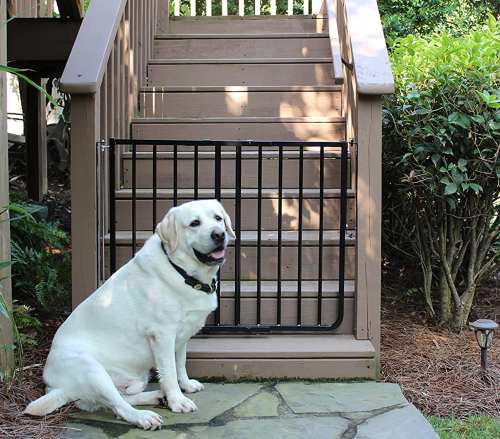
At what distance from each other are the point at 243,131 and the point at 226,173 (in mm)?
642

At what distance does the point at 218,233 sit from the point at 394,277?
3.05m

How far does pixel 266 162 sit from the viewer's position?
509 centimetres

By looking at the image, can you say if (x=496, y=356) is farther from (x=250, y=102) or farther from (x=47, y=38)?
(x=47, y=38)

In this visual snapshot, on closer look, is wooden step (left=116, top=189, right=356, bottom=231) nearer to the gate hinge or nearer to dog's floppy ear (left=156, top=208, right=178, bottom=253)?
the gate hinge

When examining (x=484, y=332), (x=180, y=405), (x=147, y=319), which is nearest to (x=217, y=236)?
(x=147, y=319)

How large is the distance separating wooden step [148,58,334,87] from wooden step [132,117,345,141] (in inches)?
30.8

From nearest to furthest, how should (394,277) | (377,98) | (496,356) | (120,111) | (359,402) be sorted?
(359,402) < (377,98) < (496,356) < (120,111) < (394,277)

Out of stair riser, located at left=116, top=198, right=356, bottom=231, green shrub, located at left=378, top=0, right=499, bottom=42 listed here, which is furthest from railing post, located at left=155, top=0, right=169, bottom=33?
green shrub, located at left=378, top=0, right=499, bottom=42

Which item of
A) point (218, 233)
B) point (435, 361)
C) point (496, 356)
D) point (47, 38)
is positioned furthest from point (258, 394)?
point (47, 38)

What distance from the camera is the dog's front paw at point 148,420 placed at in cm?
302

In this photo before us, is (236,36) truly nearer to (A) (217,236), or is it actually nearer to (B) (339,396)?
(A) (217,236)

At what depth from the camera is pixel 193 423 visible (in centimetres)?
312

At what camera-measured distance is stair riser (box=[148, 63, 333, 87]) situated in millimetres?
6219

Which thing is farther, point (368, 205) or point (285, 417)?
point (368, 205)
